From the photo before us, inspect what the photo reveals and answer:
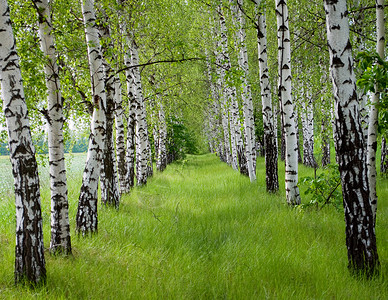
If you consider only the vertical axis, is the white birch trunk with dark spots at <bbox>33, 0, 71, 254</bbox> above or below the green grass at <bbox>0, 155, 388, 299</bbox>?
above

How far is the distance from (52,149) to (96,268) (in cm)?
161

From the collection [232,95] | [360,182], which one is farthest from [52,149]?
[232,95]

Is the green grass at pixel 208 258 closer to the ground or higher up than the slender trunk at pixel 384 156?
closer to the ground

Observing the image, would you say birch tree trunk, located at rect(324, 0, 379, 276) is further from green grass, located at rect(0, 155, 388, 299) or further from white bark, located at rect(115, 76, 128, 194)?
white bark, located at rect(115, 76, 128, 194)

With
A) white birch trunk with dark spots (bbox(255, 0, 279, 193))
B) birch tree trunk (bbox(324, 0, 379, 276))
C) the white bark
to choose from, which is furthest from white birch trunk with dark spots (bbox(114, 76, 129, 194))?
birch tree trunk (bbox(324, 0, 379, 276))

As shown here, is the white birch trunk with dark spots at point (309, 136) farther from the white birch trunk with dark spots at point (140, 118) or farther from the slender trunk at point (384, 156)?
the white birch trunk with dark spots at point (140, 118)

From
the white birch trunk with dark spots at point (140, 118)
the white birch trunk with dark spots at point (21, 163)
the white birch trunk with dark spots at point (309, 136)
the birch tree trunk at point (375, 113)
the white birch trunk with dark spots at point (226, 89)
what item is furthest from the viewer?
the white birch trunk with dark spots at point (309, 136)

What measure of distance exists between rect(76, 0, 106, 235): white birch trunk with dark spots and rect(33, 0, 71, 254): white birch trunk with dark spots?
91 centimetres

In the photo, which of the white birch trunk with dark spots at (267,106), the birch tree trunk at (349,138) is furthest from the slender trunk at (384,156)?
the birch tree trunk at (349,138)

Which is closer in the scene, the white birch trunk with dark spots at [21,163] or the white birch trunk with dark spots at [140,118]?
the white birch trunk with dark spots at [21,163]

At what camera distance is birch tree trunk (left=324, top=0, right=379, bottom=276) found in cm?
310

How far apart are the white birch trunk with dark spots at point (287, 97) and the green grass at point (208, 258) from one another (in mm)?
564

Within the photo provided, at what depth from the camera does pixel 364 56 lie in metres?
2.97

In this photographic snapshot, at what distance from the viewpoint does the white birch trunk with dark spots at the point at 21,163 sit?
9.48 ft
